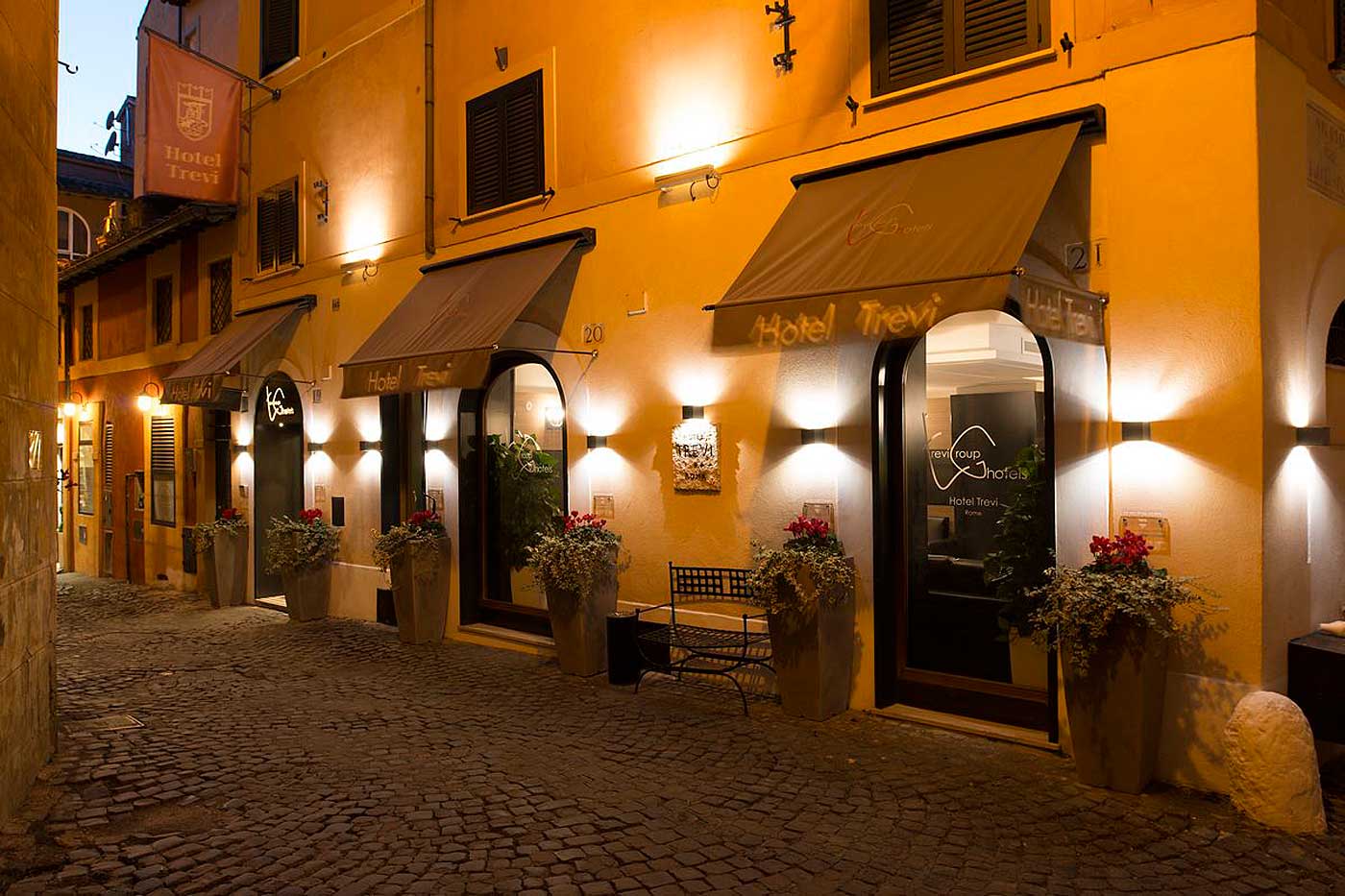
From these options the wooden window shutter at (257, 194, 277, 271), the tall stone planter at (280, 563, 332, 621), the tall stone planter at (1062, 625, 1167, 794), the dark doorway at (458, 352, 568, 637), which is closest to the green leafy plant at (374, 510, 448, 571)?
the dark doorway at (458, 352, 568, 637)

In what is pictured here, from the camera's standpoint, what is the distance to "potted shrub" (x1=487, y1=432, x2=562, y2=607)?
10.1m

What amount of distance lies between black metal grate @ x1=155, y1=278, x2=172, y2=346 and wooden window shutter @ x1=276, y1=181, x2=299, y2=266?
14.0 feet

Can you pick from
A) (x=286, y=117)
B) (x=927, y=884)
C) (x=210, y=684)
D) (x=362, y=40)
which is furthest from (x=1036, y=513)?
(x=286, y=117)

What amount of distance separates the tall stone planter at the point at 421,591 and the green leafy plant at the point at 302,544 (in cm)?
228

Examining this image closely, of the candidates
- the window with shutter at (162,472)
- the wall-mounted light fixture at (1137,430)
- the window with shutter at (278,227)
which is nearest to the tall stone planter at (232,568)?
the window with shutter at (162,472)

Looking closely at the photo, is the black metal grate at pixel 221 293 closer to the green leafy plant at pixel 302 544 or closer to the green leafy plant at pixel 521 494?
the green leafy plant at pixel 302 544

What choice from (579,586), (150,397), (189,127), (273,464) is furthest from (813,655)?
(150,397)

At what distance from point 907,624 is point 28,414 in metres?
6.00

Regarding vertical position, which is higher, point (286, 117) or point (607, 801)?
point (286, 117)

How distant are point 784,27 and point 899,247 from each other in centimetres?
256

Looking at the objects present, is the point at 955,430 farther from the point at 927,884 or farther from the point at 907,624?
the point at 927,884

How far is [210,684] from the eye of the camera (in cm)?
852

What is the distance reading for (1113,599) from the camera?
505cm

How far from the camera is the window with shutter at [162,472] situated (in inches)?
627
